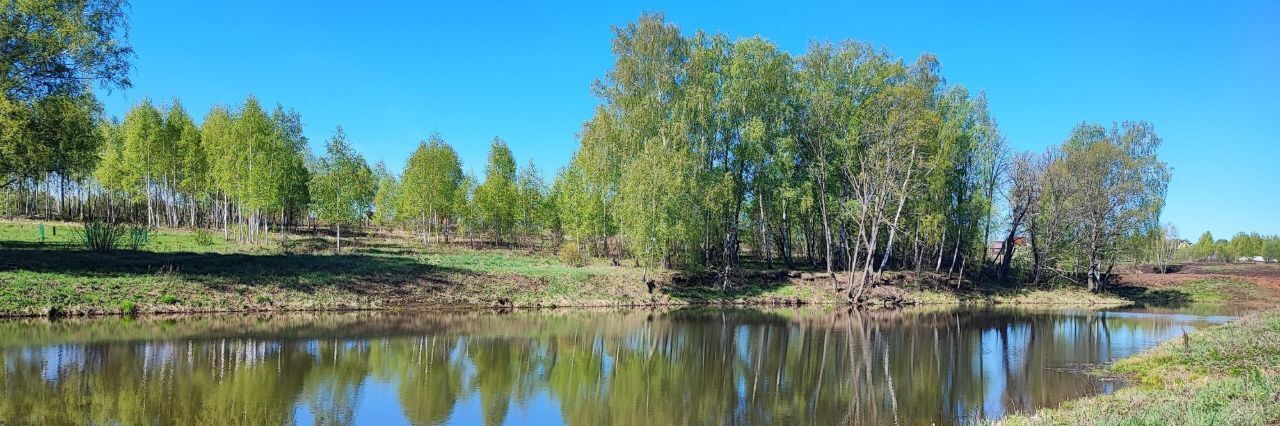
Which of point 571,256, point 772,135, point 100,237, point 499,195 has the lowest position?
point 571,256

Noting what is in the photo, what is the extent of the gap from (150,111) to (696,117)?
42540 mm

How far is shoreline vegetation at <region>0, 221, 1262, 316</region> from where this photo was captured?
26938 millimetres

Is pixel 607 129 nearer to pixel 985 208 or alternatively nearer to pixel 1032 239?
pixel 985 208

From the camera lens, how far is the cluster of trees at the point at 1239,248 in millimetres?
141125

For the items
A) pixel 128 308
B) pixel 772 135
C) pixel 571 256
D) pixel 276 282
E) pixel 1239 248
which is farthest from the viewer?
pixel 1239 248

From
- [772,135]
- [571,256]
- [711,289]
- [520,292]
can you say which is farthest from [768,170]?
[520,292]

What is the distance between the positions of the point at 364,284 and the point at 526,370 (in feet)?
59.8

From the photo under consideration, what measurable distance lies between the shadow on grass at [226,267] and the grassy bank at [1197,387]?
2927cm

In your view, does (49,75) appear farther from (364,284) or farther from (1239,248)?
(1239,248)

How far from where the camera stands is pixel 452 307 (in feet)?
108

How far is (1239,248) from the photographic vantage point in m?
141

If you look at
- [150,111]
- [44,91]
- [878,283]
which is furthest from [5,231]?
[878,283]

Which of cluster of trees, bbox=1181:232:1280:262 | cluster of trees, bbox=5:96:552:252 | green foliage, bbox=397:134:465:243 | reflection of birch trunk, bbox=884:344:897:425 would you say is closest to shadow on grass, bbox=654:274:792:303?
reflection of birch trunk, bbox=884:344:897:425

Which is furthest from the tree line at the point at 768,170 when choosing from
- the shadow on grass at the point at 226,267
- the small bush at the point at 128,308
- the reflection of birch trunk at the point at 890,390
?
the reflection of birch trunk at the point at 890,390
